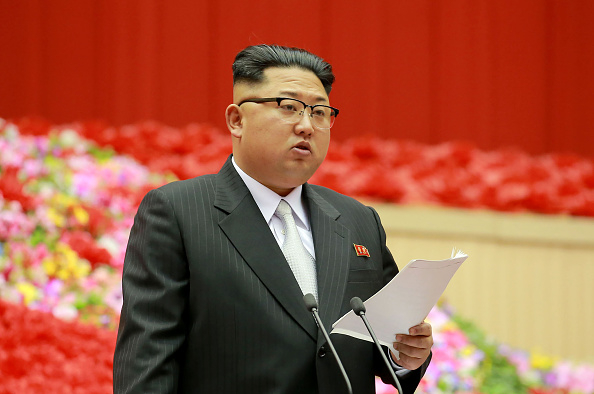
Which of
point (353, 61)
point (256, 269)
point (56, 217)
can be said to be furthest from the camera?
point (353, 61)

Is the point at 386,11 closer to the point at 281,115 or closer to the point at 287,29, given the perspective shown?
the point at 287,29

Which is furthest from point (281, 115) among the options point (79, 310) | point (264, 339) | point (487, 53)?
point (487, 53)

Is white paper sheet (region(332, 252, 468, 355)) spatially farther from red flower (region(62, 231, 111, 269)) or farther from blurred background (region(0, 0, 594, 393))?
blurred background (region(0, 0, 594, 393))

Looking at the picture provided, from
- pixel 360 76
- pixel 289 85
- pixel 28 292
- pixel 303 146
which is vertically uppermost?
pixel 360 76

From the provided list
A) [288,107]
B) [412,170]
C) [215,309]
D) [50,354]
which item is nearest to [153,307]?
[215,309]

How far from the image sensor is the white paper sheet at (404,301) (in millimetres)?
1041

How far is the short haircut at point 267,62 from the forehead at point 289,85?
1 cm

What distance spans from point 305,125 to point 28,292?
1523 millimetres

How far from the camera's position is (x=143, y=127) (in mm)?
3535

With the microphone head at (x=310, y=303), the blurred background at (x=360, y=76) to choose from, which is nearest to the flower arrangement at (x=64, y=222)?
the blurred background at (x=360, y=76)

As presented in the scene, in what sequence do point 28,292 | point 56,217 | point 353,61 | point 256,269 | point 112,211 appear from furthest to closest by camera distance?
point 353,61 → point 112,211 → point 56,217 → point 28,292 → point 256,269

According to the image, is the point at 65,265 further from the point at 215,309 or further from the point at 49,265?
the point at 215,309

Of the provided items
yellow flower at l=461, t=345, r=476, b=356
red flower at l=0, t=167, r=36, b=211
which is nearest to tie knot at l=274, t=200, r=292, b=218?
yellow flower at l=461, t=345, r=476, b=356

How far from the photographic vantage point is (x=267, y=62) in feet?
4.07
